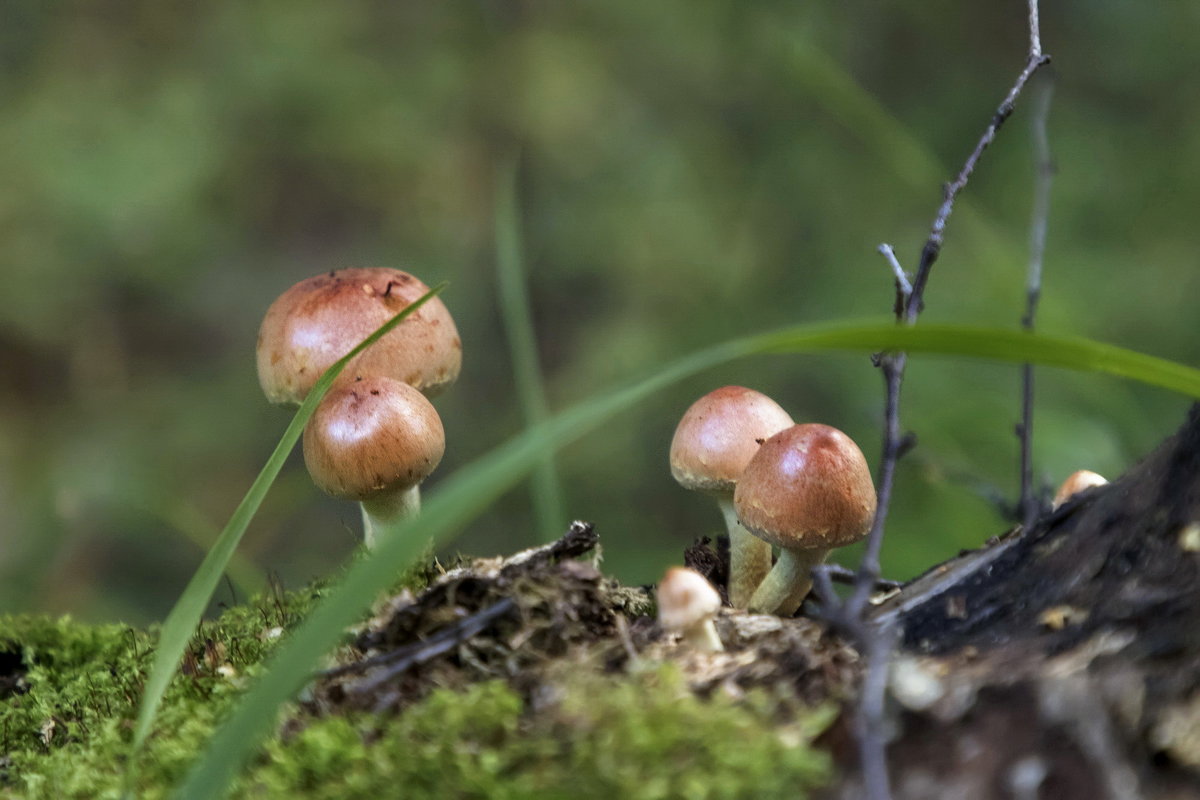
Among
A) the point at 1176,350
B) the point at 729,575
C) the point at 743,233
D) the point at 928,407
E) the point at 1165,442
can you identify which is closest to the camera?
the point at 1165,442

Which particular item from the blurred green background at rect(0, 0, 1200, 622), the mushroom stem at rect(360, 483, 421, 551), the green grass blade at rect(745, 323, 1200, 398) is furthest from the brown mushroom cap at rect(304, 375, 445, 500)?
the blurred green background at rect(0, 0, 1200, 622)

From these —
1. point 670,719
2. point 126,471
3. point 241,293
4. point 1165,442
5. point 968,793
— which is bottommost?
point 968,793

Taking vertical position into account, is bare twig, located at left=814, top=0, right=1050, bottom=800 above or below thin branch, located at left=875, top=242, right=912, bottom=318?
below

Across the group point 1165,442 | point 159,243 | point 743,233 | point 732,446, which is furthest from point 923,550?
point 159,243

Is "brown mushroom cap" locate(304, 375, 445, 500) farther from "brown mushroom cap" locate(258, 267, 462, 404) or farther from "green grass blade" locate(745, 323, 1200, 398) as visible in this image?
Answer: "green grass blade" locate(745, 323, 1200, 398)

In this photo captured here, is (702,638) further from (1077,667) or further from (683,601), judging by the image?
(1077,667)

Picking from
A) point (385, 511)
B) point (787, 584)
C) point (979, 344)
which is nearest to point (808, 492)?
point (787, 584)

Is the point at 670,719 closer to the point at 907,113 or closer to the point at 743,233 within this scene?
the point at 743,233
